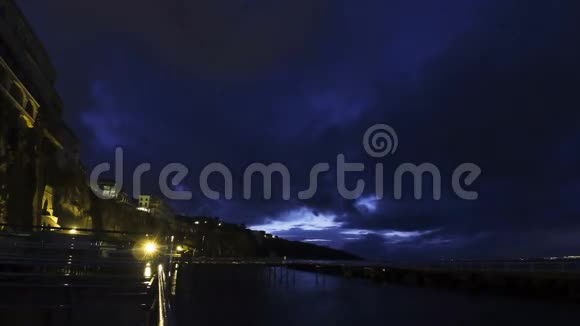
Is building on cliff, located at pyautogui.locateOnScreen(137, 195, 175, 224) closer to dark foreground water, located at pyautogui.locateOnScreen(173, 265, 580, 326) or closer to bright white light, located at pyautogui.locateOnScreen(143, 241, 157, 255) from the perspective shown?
dark foreground water, located at pyautogui.locateOnScreen(173, 265, 580, 326)

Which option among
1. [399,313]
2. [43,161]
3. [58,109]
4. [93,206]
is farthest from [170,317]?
[93,206]

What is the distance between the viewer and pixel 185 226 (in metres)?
176

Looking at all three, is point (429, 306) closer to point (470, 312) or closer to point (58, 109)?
point (470, 312)

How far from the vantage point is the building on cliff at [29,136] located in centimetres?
3012

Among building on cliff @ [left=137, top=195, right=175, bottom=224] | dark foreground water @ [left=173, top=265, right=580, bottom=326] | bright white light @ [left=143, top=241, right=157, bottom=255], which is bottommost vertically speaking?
dark foreground water @ [left=173, top=265, right=580, bottom=326]

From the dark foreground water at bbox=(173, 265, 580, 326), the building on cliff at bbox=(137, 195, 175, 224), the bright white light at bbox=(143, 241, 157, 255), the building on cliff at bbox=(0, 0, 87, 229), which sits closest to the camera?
the bright white light at bbox=(143, 241, 157, 255)

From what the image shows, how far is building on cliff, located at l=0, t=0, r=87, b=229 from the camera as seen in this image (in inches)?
1186

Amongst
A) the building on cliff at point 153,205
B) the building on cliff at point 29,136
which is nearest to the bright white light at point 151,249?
the building on cliff at point 29,136

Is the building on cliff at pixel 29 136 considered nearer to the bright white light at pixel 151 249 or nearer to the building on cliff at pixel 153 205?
the bright white light at pixel 151 249

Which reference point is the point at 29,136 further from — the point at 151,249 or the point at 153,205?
the point at 153,205

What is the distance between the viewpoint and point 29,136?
3381 cm

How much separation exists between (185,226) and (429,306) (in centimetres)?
15572

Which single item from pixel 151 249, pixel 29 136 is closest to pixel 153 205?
pixel 29 136

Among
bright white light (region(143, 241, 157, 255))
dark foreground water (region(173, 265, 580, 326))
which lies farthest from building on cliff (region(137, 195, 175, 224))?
bright white light (region(143, 241, 157, 255))
